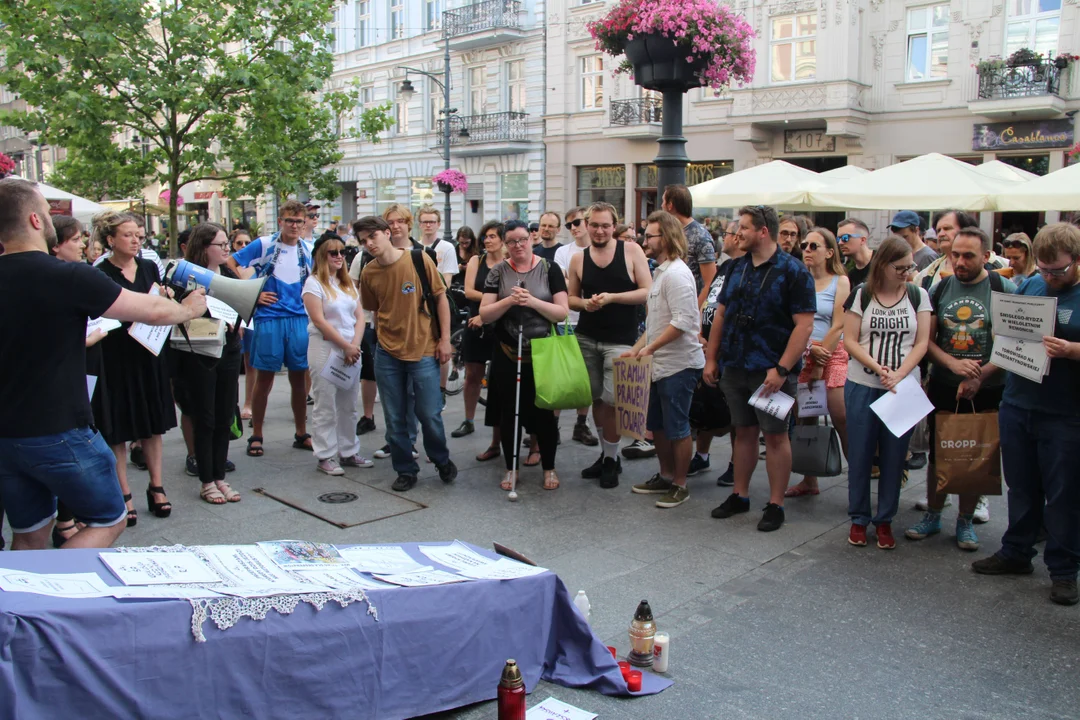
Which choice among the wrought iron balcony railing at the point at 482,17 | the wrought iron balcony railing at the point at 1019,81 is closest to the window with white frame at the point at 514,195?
the wrought iron balcony railing at the point at 482,17

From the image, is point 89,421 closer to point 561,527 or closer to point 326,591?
point 326,591

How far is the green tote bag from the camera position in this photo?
20.0ft

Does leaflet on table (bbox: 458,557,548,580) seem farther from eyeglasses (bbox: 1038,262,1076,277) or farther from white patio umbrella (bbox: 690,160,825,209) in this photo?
white patio umbrella (bbox: 690,160,825,209)

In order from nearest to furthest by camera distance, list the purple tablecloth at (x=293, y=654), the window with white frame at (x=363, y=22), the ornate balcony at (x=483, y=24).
Result: the purple tablecloth at (x=293, y=654) → the ornate balcony at (x=483, y=24) → the window with white frame at (x=363, y=22)

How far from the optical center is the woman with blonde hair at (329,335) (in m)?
6.70

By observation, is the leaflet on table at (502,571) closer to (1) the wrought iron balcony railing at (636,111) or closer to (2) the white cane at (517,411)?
(2) the white cane at (517,411)

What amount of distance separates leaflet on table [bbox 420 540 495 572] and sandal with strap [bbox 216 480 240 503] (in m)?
2.64

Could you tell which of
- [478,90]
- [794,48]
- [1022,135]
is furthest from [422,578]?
[478,90]

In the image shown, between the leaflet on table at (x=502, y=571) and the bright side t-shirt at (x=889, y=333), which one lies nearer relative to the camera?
the leaflet on table at (x=502, y=571)

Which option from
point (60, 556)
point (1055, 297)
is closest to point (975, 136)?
point (1055, 297)

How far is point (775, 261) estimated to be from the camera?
217 inches

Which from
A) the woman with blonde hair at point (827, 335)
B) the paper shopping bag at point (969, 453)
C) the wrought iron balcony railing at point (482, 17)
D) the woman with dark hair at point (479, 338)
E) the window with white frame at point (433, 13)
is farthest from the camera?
the window with white frame at point (433, 13)

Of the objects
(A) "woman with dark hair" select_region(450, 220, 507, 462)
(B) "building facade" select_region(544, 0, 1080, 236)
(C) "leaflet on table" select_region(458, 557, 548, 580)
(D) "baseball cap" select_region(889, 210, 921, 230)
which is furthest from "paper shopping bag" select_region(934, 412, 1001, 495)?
(B) "building facade" select_region(544, 0, 1080, 236)

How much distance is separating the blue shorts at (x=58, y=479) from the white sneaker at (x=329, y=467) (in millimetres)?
2999
